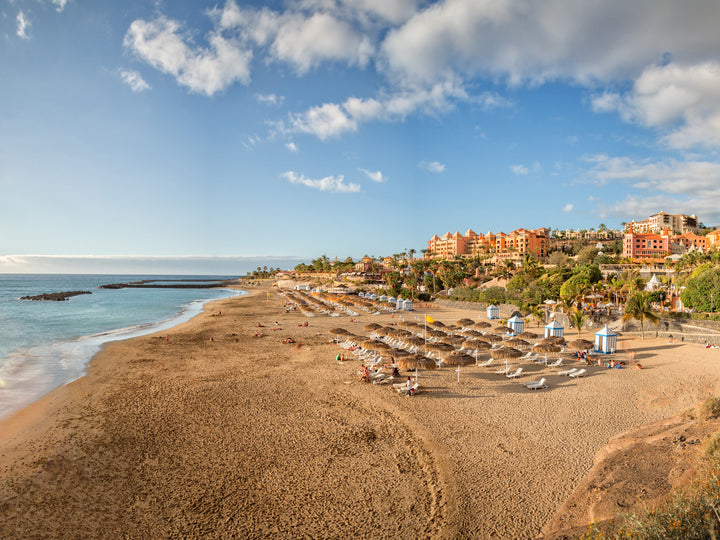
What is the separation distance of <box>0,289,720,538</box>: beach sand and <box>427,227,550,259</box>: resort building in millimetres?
82637

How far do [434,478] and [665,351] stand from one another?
61.3ft

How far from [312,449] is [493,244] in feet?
354

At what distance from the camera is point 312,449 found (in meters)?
10.0

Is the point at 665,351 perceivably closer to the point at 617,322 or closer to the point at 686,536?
the point at 617,322

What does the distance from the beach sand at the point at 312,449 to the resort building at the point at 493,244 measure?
82637 mm

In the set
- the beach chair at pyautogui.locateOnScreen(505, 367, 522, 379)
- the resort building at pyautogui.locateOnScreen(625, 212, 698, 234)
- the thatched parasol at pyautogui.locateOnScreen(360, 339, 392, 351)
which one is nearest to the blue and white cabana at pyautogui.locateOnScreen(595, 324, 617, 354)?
the beach chair at pyautogui.locateOnScreen(505, 367, 522, 379)

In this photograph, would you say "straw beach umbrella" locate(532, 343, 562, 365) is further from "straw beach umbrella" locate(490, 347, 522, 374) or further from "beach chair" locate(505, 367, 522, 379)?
"beach chair" locate(505, 367, 522, 379)

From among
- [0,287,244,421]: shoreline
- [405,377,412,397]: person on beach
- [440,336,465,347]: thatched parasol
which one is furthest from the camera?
[440,336,465,347]: thatched parasol

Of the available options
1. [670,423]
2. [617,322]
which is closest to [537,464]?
[670,423]

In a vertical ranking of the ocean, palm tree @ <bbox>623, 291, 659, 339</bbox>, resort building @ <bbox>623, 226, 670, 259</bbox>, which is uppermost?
resort building @ <bbox>623, 226, 670, 259</bbox>

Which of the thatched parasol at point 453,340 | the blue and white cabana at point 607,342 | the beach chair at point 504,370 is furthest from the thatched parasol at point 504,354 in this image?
the blue and white cabana at point 607,342

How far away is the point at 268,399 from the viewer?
13852mm

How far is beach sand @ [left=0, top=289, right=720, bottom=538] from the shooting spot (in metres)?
7.38

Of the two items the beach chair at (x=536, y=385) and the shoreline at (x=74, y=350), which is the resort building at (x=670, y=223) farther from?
the shoreline at (x=74, y=350)
